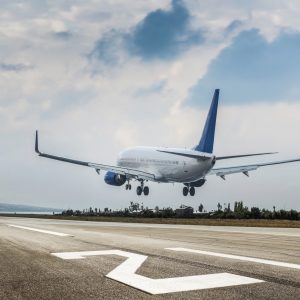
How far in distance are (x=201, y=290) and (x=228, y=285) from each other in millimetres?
481

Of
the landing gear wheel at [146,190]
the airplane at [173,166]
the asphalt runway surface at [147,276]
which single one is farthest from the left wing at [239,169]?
the asphalt runway surface at [147,276]

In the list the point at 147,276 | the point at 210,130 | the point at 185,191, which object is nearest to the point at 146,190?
the point at 185,191

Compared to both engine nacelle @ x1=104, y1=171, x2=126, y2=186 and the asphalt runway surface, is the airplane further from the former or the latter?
the asphalt runway surface

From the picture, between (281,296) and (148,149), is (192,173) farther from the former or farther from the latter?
(281,296)

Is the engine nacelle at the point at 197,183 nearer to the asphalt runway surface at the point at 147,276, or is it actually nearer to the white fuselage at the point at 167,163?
the white fuselage at the point at 167,163

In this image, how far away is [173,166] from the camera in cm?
7194

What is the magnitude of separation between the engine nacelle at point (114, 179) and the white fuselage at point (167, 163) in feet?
16.7

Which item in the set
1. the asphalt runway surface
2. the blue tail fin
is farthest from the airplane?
the asphalt runway surface

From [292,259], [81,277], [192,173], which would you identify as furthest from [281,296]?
[192,173]

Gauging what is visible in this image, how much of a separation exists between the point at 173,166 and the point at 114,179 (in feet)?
28.9

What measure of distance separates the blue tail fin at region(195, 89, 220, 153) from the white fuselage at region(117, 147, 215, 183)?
15.7 ft

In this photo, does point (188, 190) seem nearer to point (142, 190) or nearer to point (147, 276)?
point (142, 190)

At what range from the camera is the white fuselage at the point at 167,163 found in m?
68.7

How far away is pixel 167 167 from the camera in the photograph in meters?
72.9
